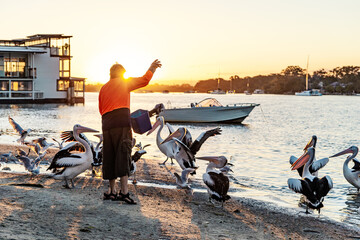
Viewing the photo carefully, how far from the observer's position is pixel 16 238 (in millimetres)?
4773

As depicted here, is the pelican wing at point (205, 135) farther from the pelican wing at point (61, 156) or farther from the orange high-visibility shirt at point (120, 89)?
the orange high-visibility shirt at point (120, 89)

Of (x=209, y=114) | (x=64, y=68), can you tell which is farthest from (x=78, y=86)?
(x=209, y=114)

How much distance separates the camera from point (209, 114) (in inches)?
1367

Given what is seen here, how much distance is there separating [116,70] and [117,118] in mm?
718

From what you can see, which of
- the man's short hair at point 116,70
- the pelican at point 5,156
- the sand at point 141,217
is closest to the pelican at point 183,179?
the sand at point 141,217

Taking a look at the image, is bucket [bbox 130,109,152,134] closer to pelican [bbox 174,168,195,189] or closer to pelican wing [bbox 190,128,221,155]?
pelican wing [bbox 190,128,221,155]

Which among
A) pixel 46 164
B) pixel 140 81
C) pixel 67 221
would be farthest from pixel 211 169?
pixel 46 164

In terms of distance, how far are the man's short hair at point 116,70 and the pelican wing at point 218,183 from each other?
2390mm

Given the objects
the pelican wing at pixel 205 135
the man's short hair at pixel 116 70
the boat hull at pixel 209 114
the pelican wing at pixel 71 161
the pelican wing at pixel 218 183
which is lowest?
the boat hull at pixel 209 114

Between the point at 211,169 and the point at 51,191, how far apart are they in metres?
2.79

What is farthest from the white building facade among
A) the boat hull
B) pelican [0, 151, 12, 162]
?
pelican [0, 151, 12, 162]

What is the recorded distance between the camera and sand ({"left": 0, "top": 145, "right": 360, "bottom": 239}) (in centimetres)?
550

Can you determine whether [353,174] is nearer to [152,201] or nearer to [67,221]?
[152,201]

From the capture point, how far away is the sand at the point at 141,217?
550 centimetres
